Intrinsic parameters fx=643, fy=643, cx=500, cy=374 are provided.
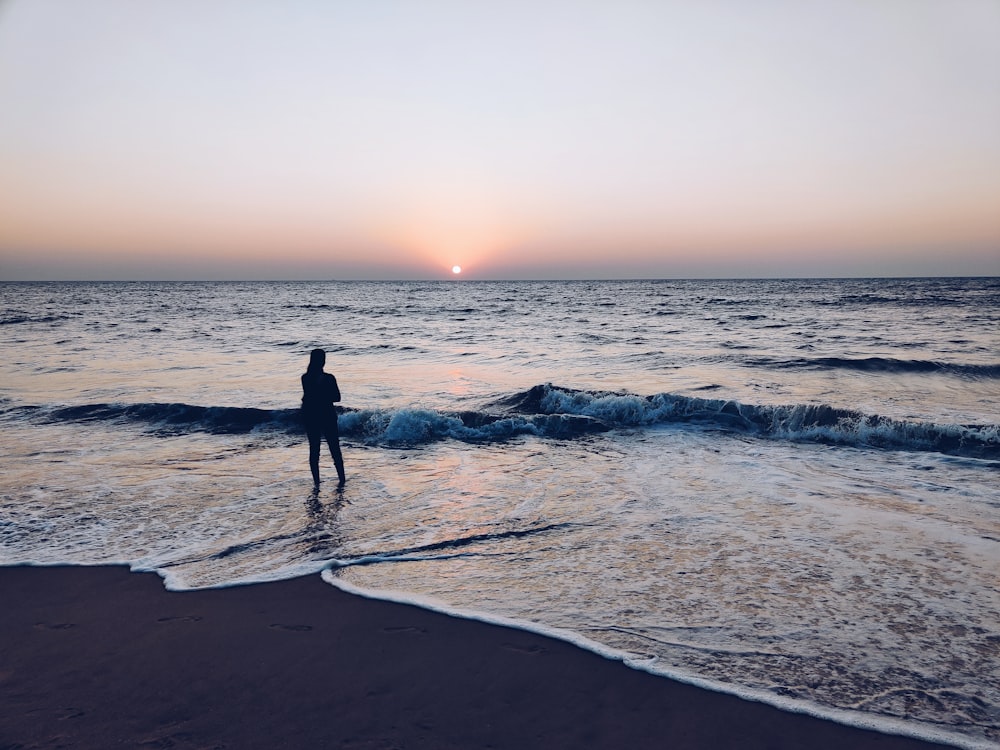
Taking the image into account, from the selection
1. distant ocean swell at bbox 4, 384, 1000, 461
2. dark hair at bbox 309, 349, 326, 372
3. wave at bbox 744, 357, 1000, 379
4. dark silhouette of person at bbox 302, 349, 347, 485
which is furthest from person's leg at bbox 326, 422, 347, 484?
wave at bbox 744, 357, 1000, 379

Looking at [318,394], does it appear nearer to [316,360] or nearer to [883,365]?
[316,360]

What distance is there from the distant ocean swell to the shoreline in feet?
24.8

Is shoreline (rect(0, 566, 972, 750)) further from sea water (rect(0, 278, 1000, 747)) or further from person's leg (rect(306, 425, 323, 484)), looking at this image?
person's leg (rect(306, 425, 323, 484))

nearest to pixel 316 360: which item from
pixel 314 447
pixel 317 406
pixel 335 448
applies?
pixel 317 406

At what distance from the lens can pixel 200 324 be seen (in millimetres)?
40312

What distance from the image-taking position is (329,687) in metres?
4.29

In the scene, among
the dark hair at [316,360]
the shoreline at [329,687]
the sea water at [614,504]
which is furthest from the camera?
the dark hair at [316,360]

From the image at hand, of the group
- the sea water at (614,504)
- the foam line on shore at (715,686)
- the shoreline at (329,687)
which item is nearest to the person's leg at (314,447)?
the sea water at (614,504)

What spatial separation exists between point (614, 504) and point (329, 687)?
16.4 ft

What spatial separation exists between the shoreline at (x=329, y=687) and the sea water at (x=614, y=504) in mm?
313

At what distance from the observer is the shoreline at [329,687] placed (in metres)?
3.80

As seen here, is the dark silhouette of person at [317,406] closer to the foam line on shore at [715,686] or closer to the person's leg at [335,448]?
the person's leg at [335,448]

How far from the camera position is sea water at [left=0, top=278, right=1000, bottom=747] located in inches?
195

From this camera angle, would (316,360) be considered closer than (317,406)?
Yes
